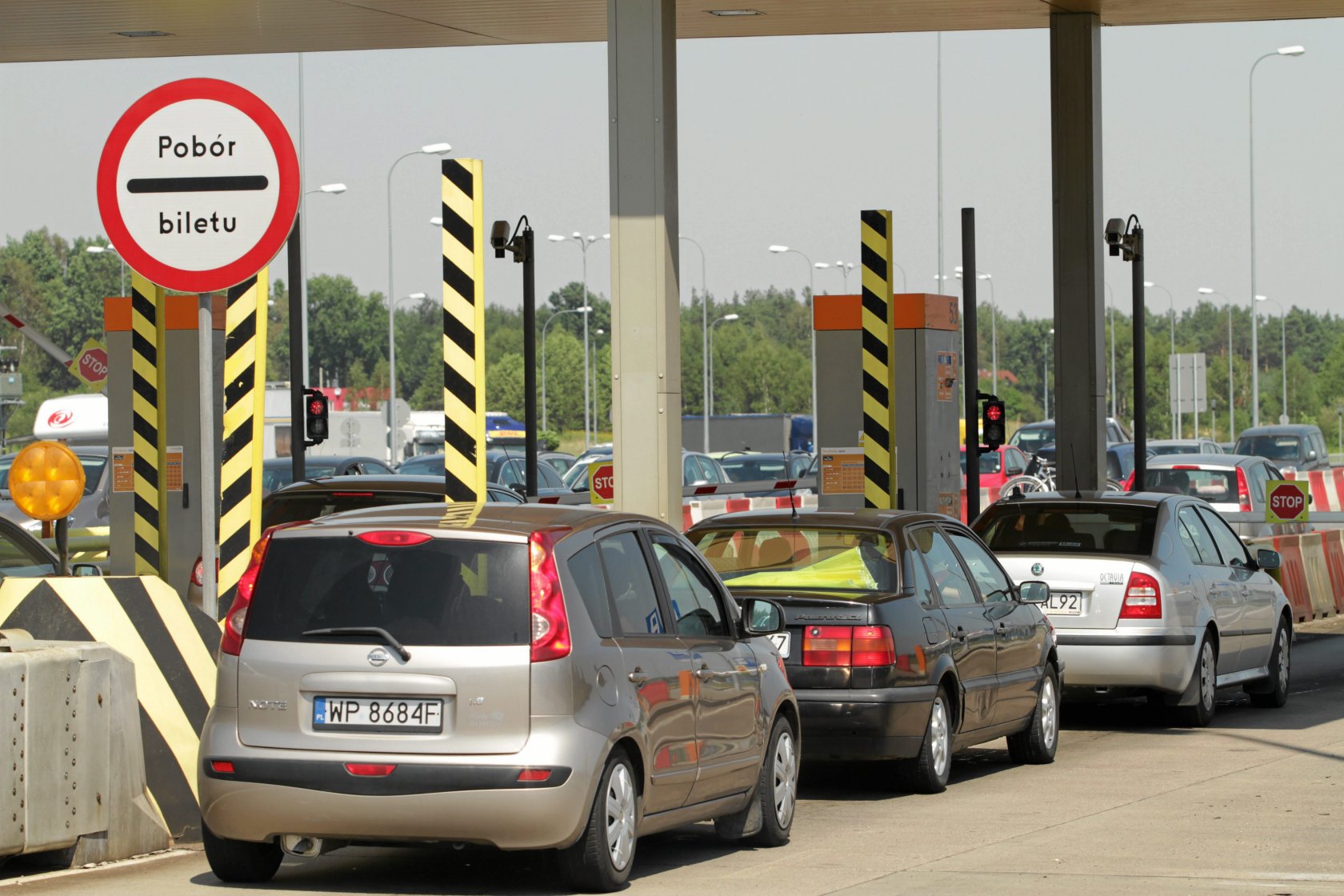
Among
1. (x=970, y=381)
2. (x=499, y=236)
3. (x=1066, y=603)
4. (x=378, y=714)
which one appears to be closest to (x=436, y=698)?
(x=378, y=714)

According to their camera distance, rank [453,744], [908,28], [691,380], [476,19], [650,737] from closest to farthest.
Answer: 1. [453,744]
2. [650,737]
3. [476,19]
4. [908,28]
5. [691,380]

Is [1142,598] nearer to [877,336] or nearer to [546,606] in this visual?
→ [877,336]

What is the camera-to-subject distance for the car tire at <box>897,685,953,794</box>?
10.5m

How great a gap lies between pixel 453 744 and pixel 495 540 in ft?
2.48

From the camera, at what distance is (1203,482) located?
29.0m

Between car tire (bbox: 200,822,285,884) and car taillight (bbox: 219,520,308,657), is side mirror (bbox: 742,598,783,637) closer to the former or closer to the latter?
car taillight (bbox: 219,520,308,657)

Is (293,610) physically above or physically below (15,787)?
above

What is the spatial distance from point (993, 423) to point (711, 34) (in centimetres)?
534

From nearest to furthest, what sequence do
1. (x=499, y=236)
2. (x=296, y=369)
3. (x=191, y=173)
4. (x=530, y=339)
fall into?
(x=191, y=173)
(x=530, y=339)
(x=499, y=236)
(x=296, y=369)

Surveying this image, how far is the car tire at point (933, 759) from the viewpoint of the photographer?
1051cm

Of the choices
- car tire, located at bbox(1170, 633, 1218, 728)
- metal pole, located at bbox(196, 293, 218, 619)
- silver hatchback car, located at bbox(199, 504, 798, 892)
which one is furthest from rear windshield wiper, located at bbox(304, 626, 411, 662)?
car tire, located at bbox(1170, 633, 1218, 728)

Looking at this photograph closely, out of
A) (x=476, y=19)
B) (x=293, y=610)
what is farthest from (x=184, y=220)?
(x=476, y=19)

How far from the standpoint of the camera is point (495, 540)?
7410 mm

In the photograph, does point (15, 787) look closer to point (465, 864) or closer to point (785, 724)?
point (465, 864)
